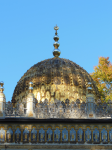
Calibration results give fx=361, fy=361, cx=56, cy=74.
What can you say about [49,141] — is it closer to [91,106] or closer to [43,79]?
[91,106]

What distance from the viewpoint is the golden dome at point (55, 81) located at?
25.3 m

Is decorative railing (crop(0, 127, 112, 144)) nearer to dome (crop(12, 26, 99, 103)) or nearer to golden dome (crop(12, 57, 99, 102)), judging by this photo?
dome (crop(12, 26, 99, 103))

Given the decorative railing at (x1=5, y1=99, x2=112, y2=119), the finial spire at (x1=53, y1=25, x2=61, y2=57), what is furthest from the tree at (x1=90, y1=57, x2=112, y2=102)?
the decorative railing at (x1=5, y1=99, x2=112, y2=119)

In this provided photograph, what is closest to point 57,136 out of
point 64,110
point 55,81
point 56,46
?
point 64,110

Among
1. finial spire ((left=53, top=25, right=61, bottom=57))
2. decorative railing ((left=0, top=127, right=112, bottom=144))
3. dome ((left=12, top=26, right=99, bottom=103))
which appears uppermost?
finial spire ((left=53, top=25, right=61, bottom=57))

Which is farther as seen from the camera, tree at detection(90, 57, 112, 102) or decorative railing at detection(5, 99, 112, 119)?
tree at detection(90, 57, 112, 102)

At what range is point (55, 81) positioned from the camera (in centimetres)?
2586

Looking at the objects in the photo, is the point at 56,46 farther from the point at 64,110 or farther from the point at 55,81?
the point at 64,110

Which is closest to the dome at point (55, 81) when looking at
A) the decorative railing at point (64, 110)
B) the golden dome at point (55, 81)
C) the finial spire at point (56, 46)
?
the golden dome at point (55, 81)

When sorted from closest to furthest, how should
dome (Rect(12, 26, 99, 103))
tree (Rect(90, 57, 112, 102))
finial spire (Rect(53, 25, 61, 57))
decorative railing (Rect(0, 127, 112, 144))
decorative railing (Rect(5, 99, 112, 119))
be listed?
decorative railing (Rect(0, 127, 112, 144)), decorative railing (Rect(5, 99, 112, 119)), dome (Rect(12, 26, 99, 103)), finial spire (Rect(53, 25, 61, 57)), tree (Rect(90, 57, 112, 102))

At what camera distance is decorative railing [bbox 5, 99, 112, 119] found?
2041cm

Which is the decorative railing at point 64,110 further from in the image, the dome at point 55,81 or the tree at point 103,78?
the tree at point 103,78

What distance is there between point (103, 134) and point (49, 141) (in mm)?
3025

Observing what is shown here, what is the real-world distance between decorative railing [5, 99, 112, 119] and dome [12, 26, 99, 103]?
12.7ft
